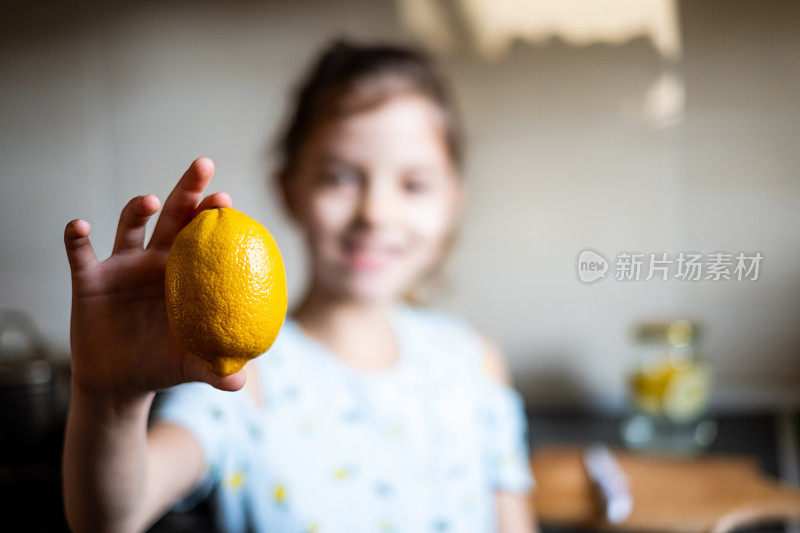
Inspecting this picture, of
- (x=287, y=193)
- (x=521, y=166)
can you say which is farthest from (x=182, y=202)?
(x=521, y=166)

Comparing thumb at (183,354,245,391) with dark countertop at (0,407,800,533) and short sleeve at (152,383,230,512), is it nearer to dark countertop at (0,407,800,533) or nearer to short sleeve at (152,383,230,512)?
short sleeve at (152,383,230,512)

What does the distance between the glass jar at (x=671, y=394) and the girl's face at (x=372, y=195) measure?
44 centimetres

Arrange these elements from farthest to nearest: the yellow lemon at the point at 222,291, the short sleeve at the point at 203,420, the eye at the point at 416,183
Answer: the eye at the point at 416,183 < the short sleeve at the point at 203,420 < the yellow lemon at the point at 222,291

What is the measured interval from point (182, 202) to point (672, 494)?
73 cm

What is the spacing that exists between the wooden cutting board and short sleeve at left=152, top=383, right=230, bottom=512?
0.43 m

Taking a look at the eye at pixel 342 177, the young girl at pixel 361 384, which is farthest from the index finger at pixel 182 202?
the eye at pixel 342 177

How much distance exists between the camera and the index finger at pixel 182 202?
21 cm

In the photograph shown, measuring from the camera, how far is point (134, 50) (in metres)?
0.80

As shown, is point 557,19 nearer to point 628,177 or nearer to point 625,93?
point 625,93

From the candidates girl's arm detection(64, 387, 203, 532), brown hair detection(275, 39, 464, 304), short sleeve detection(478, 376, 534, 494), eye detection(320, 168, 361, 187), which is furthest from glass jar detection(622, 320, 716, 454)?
girl's arm detection(64, 387, 203, 532)

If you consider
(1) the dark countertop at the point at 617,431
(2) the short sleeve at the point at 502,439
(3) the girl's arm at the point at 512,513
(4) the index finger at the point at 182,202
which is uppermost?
(4) the index finger at the point at 182,202

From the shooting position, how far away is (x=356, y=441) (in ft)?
2.03

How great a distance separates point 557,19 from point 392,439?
68cm

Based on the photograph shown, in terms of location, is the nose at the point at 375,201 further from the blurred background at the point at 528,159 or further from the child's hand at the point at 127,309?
the child's hand at the point at 127,309
